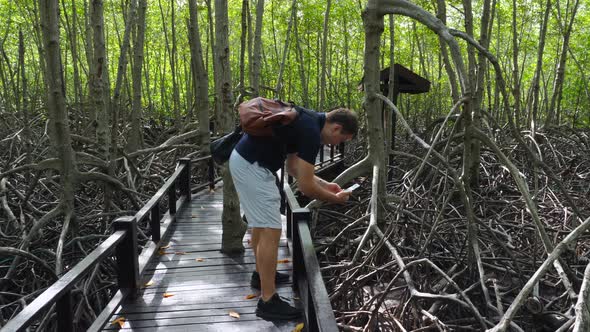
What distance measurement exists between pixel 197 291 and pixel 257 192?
0.95m

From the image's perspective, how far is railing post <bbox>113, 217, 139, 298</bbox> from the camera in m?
2.77

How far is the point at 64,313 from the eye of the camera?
1920mm

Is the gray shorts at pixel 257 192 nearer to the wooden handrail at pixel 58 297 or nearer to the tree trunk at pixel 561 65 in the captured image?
the wooden handrail at pixel 58 297

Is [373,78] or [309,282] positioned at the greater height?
[373,78]

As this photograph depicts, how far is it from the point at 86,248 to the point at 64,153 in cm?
90

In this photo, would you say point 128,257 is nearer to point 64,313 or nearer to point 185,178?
point 64,313

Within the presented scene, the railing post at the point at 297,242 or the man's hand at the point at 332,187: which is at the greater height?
the man's hand at the point at 332,187

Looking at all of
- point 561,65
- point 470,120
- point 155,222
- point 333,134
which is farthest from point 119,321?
point 561,65

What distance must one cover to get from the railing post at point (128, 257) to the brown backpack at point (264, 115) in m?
0.93

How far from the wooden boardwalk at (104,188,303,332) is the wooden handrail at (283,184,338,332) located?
152mm

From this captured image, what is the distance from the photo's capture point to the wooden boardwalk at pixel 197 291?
260cm

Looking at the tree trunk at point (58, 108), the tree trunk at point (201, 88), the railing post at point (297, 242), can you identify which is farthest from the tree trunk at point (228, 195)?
the tree trunk at point (201, 88)

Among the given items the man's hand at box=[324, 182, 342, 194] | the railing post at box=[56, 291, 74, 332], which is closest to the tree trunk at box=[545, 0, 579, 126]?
the man's hand at box=[324, 182, 342, 194]

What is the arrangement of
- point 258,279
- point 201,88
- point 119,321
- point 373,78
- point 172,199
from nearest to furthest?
point 119,321, point 258,279, point 373,78, point 172,199, point 201,88
